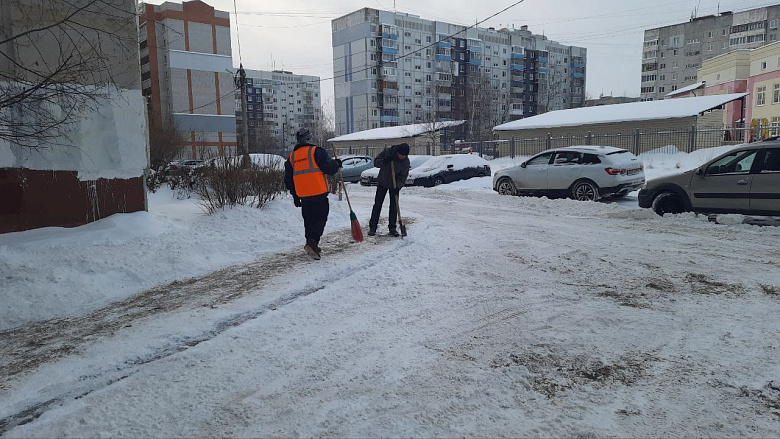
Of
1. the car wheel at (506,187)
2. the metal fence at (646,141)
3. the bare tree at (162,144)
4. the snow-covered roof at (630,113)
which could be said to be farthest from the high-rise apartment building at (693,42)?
the bare tree at (162,144)

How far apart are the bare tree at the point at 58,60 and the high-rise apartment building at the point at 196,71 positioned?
52.8m

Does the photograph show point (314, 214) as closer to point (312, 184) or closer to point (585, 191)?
point (312, 184)

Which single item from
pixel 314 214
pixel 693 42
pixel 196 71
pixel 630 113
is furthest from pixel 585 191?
pixel 693 42

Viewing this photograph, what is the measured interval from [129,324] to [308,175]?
10.6ft

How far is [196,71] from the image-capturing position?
60.7 meters

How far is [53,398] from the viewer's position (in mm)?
3172

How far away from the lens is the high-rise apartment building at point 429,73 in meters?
77.2

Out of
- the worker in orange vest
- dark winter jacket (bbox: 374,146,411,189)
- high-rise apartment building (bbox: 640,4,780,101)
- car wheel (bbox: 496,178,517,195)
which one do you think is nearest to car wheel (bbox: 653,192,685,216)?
car wheel (bbox: 496,178,517,195)

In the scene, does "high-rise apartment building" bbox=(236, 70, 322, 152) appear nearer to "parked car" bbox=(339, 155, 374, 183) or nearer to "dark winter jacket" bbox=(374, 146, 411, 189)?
"parked car" bbox=(339, 155, 374, 183)

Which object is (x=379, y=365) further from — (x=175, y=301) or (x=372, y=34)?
(x=372, y=34)

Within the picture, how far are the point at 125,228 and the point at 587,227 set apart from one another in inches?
322

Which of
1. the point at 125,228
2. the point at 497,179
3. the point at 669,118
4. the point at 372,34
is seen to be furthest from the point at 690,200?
the point at 372,34

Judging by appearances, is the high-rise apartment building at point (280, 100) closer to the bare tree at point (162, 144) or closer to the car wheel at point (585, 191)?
the bare tree at point (162, 144)

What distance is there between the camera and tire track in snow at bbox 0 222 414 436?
3.39 metres
